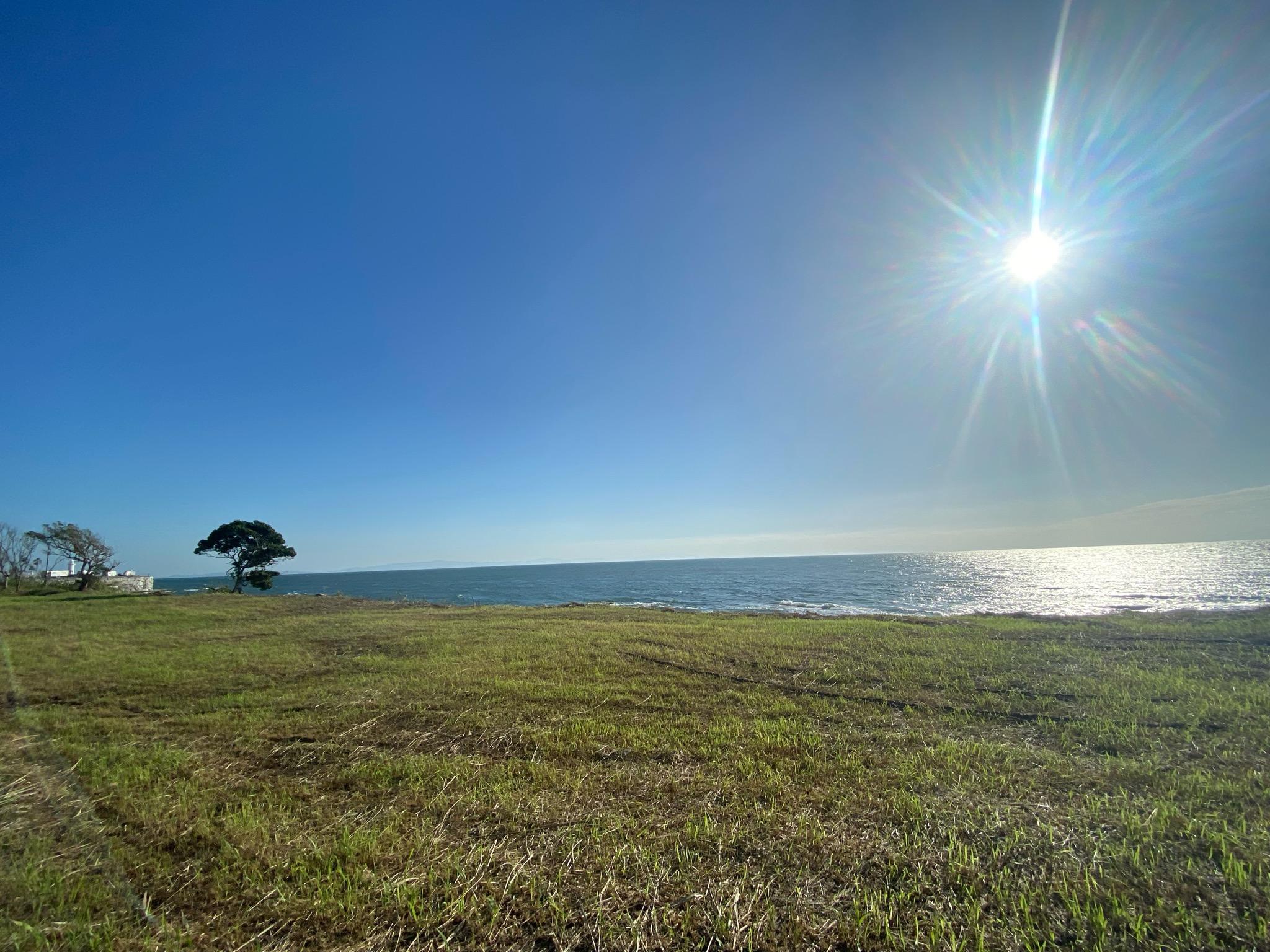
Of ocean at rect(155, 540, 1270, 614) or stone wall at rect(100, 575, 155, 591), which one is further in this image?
stone wall at rect(100, 575, 155, 591)

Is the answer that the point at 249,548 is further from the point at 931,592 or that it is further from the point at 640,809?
the point at 931,592

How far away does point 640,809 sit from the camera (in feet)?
18.9

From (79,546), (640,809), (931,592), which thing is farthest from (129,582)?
(931,592)

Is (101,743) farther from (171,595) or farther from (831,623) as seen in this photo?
(171,595)

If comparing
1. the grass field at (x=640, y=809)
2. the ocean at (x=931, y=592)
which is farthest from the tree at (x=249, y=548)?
the grass field at (x=640, y=809)

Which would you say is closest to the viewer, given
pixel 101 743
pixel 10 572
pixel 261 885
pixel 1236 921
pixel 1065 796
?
pixel 1236 921

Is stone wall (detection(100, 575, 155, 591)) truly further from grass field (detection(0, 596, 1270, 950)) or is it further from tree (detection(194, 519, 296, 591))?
grass field (detection(0, 596, 1270, 950))

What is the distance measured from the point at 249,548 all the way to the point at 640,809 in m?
64.0

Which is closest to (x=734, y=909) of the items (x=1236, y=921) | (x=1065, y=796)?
(x=1236, y=921)

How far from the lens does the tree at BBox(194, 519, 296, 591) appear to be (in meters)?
52.4

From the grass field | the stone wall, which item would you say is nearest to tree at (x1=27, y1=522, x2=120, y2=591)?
the stone wall

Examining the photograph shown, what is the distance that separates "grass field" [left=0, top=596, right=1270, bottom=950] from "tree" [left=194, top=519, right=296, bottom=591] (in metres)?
48.0

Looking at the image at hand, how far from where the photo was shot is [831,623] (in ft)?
82.7

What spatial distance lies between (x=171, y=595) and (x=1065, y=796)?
2169 inches
